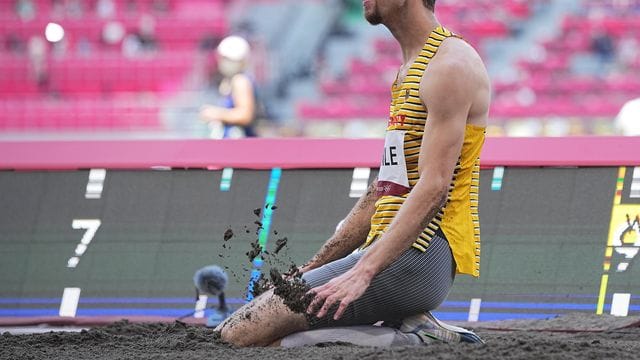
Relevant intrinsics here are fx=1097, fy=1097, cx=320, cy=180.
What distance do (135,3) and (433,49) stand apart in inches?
790

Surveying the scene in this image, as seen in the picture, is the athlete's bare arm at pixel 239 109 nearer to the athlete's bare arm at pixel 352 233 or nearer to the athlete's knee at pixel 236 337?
the athlete's bare arm at pixel 352 233

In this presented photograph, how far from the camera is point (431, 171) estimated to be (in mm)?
4137

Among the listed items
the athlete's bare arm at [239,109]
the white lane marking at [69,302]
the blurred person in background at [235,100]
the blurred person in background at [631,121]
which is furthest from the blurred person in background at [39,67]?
the white lane marking at [69,302]

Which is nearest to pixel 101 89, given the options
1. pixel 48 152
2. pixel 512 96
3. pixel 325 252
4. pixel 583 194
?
pixel 512 96

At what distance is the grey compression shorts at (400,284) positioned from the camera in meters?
4.32

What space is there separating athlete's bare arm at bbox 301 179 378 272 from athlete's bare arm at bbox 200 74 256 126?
20.2ft

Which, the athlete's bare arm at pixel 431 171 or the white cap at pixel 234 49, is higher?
the white cap at pixel 234 49

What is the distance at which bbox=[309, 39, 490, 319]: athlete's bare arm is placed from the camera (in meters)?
4.09

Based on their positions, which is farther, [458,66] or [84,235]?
[84,235]

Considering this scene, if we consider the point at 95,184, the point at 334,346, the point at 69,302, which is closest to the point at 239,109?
the point at 95,184

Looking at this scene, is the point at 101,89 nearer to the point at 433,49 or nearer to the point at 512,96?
the point at 512,96

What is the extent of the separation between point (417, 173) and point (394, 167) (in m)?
0.11

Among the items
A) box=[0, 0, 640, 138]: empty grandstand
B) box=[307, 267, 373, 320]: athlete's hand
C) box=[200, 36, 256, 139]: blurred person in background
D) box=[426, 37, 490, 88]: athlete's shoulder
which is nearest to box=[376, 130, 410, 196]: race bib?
box=[426, 37, 490, 88]: athlete's shoulder

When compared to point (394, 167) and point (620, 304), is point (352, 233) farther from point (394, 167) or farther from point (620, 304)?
point (620, 304)
